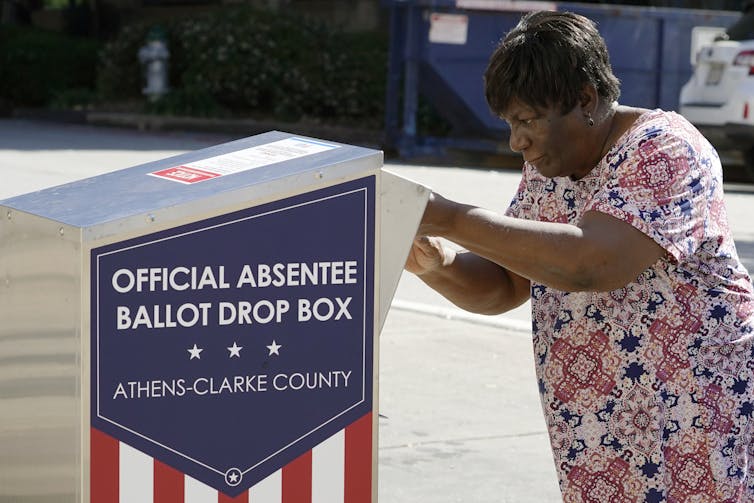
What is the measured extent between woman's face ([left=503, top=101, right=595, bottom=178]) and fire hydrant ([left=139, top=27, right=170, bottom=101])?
817 inches

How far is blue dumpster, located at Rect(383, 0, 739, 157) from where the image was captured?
1630 cm

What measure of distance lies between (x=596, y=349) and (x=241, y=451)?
2.42ft

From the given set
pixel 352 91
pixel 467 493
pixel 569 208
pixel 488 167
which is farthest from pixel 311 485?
pixel 352 91

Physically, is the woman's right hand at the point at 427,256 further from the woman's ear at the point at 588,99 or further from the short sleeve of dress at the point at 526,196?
the woman's ear at the point at 588,99

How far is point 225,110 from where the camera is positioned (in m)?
22.7

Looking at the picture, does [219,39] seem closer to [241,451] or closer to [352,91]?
[352,91]

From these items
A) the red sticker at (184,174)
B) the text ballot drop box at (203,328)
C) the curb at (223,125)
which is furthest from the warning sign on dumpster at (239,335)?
the curb at (223,125)

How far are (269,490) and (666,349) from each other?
2.56ft

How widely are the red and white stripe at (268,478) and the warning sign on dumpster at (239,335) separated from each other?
1 centimetres

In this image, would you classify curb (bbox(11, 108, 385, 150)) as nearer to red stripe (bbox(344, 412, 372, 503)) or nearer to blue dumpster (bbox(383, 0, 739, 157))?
blue dumpster (bbox(383, 0, 739, 157))

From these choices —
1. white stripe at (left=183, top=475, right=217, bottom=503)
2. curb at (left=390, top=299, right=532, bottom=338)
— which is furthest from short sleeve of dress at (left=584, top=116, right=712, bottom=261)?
curb at (left=390, top=299, right=532, bottom=338)

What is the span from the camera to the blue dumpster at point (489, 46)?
53.5ft

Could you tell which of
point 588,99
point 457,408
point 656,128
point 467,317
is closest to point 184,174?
point 588,99

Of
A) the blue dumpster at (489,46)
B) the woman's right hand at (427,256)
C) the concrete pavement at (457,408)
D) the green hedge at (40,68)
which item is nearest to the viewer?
the woman's right hand at (427,256)
